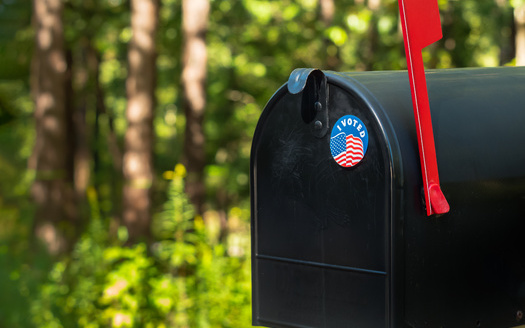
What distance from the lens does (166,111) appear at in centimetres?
2580

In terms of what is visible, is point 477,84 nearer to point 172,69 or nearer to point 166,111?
point 172,69

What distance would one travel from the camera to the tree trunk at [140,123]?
754cm

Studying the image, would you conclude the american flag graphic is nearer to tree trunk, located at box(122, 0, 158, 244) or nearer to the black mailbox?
the black mailbox

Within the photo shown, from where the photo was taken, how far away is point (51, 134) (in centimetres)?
923

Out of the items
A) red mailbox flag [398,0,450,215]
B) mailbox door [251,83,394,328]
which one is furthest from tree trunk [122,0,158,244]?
red mailbox flag [398,0,450,215]

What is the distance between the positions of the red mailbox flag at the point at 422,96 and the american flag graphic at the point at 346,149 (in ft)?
0.45

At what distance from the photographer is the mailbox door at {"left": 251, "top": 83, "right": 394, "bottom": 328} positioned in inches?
67.0

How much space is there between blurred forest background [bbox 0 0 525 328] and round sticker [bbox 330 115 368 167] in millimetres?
712

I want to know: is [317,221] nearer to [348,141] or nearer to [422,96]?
[348,141]

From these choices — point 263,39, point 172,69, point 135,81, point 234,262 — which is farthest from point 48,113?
point 172,69

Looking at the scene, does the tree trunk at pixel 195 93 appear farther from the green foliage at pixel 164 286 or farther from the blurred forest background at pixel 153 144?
the green foliage at pixel 164 286

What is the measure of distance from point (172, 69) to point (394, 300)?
1405 centimetres

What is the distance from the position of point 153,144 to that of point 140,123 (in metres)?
0.25

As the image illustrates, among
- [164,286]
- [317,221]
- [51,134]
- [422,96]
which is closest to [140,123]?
[51,134]
